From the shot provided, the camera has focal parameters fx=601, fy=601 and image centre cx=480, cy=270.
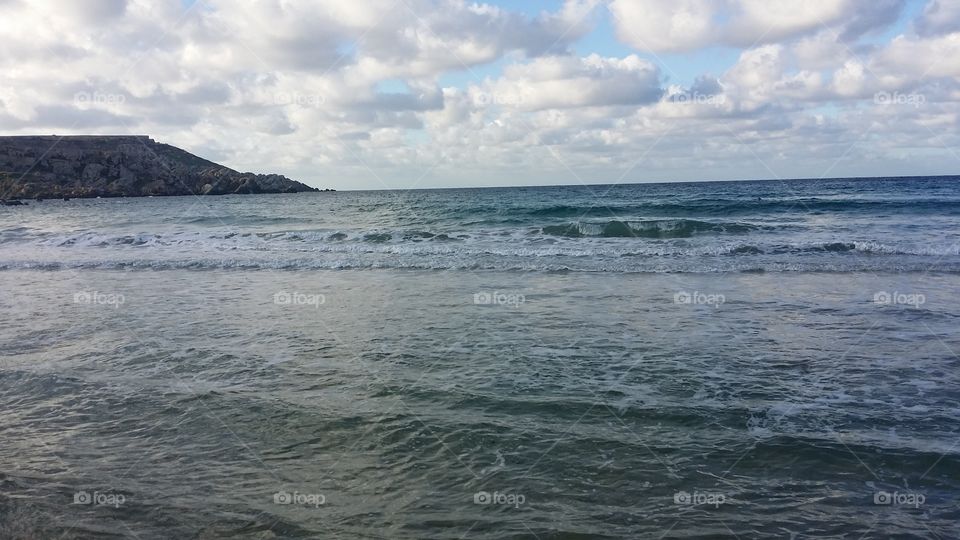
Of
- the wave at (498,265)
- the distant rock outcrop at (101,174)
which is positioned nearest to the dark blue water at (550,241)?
the wave at (498,265)

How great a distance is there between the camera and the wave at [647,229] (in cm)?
2730

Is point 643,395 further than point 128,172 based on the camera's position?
No

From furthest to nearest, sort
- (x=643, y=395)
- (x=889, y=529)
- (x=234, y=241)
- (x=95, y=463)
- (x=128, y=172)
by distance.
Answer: (x=128, y=172), (x=234, y=241), (x=643, y=395), (x=95, y=463), (x=889, y=529)

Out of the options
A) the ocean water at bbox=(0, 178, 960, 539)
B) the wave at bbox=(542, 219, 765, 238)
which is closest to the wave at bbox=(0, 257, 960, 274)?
the ocean water at bbox=(0, 178, 960, 539)

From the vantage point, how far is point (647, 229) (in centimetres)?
2828

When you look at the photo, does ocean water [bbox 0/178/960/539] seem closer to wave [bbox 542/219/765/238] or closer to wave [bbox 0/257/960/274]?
wave [bbox 0/257/960/274]

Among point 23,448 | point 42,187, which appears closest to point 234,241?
point 23,448

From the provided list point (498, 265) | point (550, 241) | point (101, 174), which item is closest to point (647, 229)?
point (550, 241)

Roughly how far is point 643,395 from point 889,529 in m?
2.93

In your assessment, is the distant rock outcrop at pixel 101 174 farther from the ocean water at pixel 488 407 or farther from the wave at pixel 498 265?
the ocean water at pixel 488 407

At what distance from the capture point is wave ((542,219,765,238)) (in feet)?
89.6

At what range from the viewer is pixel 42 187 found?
86.5 metres

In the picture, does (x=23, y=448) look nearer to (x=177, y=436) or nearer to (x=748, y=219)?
(x=177, y=436)

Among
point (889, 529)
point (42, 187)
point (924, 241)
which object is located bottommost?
point (889, 529)
